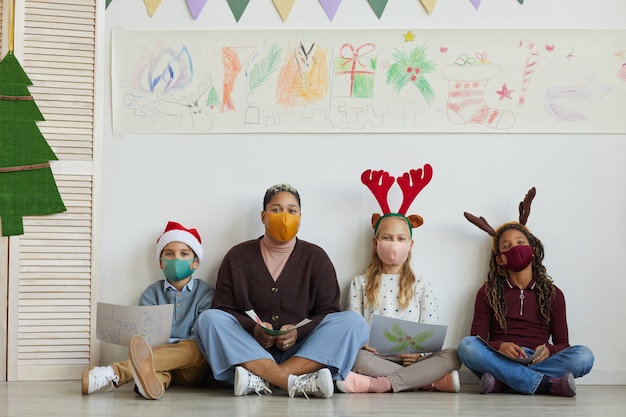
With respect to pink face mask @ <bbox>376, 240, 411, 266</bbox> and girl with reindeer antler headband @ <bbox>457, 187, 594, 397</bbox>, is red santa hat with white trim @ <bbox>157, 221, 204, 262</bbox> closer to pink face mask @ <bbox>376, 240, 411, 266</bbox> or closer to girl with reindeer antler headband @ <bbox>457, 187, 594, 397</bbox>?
pink face mask @ <bbox>376, 240, 411, 266</bbox>

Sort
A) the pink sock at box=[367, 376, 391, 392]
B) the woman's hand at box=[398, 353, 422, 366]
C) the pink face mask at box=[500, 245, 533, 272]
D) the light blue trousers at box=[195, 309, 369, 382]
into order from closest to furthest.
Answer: the light blue trousers at box=[195, 309, 369, 382] → the pink sock at box=[367, 376, 391, 392] → the woman's hand at box=[398, 353, 422, 366] → the pink face mask at box=[500, 245, 533, 272]

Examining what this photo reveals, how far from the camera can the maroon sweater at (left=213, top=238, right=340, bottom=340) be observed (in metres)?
3.59

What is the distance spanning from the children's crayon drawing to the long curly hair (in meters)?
→ 0.64

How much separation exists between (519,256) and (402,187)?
0.61 metres

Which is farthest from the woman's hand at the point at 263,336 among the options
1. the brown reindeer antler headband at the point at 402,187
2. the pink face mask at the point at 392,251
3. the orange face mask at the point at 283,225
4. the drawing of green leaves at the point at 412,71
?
the drawing of green leaves at the point at 412,71

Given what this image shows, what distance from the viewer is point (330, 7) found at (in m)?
3.86

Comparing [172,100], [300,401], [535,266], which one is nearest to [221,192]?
[172,100]

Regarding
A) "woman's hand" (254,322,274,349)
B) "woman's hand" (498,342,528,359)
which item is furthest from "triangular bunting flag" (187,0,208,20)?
"woman's hand" (498,342,528,359)

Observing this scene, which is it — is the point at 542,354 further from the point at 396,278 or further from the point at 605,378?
the point at 396,278

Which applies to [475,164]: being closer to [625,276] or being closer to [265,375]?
[625,276]

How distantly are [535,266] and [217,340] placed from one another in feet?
4.90

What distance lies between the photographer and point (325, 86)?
12.6ft

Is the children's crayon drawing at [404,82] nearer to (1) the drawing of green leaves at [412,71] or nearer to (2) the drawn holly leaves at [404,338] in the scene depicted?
(1) the drawing of green leaves at [412,71]

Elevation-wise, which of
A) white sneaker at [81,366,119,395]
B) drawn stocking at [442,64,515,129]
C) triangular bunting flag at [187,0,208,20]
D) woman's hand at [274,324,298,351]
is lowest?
white sneaker at [81,366,119,395]
